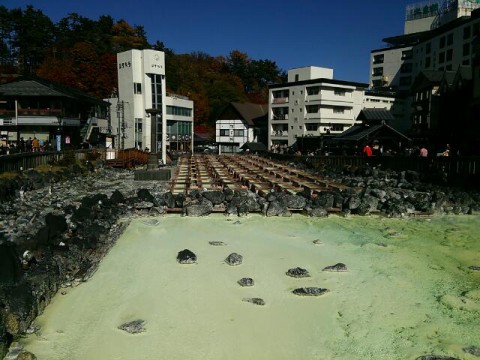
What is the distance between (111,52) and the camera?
211ft

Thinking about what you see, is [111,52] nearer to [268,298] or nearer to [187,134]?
[187,134]

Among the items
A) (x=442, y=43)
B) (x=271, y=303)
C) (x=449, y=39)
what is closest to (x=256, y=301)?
(x=271, y=303)

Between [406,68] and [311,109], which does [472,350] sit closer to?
[311,109]

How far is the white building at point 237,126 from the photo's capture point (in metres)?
69.5

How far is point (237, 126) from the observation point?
230ft

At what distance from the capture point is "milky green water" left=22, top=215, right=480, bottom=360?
5828mm

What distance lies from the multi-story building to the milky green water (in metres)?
51.2

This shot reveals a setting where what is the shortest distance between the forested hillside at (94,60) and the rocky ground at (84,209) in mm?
37521

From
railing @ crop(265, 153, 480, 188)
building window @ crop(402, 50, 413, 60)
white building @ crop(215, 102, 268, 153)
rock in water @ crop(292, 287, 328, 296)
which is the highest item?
building window @ crop(402, 50, 413, 60)

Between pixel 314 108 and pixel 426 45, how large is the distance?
21421 mm

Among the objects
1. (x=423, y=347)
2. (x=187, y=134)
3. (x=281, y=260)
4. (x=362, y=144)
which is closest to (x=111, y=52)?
(x=187, y=134)

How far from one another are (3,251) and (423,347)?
710 centimetres

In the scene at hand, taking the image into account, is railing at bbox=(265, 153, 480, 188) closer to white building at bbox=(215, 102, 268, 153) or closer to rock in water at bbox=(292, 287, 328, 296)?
rock in water at bbox=(292, 287, 328, 296)

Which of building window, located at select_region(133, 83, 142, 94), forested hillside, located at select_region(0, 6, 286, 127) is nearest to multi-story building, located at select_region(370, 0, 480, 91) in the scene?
forested hillside, located at select_region(0, 6, 286, 127)
